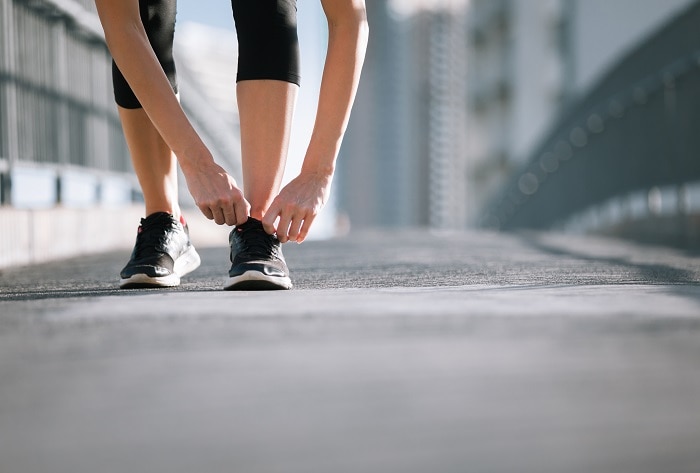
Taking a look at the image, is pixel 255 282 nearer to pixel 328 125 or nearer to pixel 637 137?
pixel 328 125

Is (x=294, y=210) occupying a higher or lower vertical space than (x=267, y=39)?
lower

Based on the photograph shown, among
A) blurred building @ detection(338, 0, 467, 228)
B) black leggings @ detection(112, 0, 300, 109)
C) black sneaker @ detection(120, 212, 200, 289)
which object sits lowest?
black sneaker @ detection(120, 212, 200, 289)

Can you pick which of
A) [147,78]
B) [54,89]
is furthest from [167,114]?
[54,89]

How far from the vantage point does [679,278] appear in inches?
116

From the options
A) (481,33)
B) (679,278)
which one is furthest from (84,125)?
(481,33)

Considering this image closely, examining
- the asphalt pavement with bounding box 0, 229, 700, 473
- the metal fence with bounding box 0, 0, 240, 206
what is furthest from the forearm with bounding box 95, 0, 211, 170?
the metal fence with bounding box 0, 0, 240, 206

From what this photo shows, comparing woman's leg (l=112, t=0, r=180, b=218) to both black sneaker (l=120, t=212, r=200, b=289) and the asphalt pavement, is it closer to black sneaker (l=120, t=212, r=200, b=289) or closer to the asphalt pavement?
black sneaker (l=120, t=212, r=200, b=289)

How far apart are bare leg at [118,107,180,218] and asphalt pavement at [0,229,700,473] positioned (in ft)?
3.57

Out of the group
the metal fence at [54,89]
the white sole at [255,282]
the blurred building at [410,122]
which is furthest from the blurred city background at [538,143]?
the blurred building at [410,122]

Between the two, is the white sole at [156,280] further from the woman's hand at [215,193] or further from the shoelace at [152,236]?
the woman's hand at [215,193]

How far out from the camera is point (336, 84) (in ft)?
8.71

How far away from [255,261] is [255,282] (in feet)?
0.19

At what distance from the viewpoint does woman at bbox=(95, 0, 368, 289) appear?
2459 mm

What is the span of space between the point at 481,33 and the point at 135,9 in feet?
139
